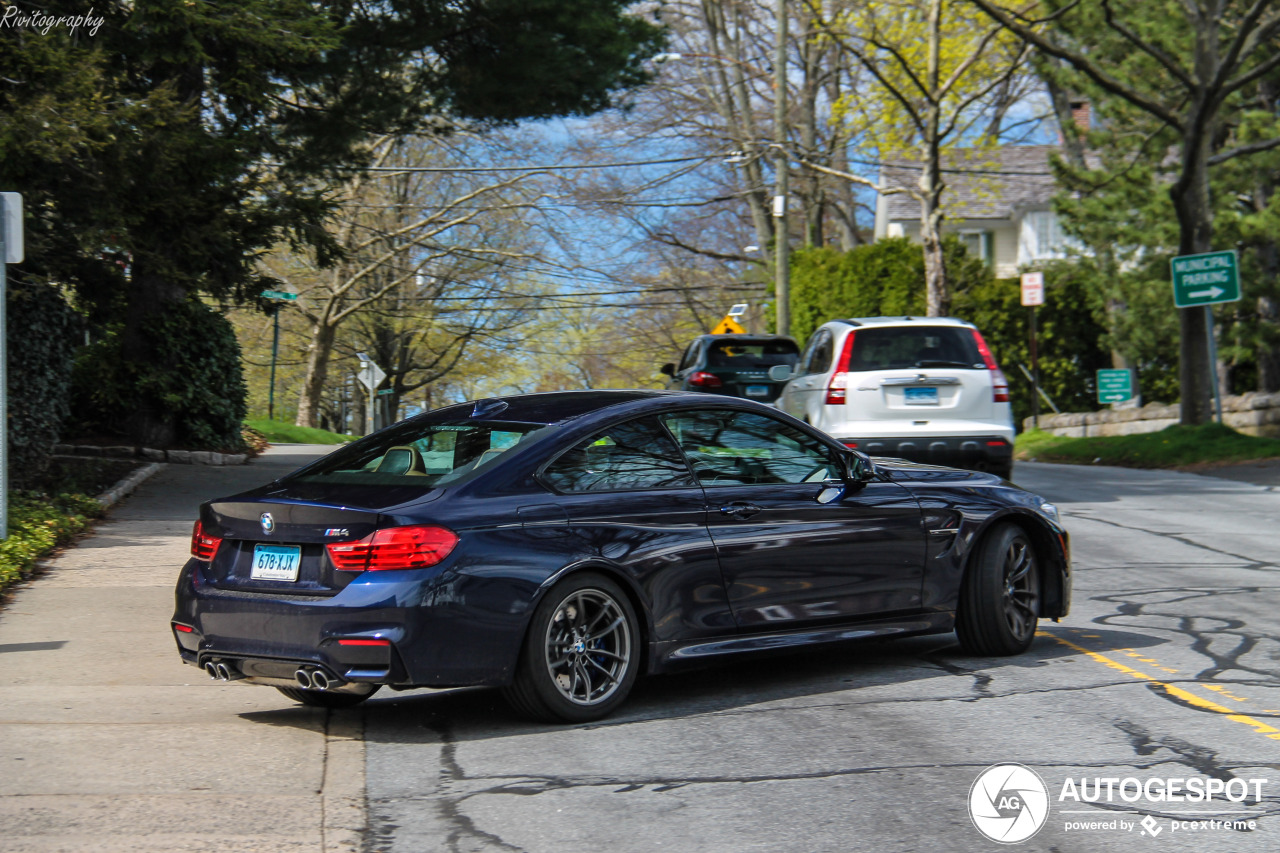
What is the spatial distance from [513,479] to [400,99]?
14.7 m

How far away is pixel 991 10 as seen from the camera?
69.8 ft

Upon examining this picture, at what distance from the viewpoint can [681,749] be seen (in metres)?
5.44

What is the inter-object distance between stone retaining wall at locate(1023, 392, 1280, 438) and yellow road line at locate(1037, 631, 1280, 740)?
1684 centimetres

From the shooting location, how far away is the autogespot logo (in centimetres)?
439

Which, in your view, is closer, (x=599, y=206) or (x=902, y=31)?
(x=902, y=31)

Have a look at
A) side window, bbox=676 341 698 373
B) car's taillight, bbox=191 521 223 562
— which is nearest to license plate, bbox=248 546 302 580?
car's taillight, bbox=191 521 223 562

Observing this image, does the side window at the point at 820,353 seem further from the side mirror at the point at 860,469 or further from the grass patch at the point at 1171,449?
the grass patch at the point at 1171,449

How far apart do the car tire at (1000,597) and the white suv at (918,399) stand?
19.6 ft

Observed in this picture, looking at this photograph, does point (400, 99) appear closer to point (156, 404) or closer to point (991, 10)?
point (156, 404)

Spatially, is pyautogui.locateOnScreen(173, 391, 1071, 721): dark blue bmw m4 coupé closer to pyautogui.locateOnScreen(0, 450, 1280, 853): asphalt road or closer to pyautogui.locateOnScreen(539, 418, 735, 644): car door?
pyautogui.locateOnScreen(539, 418, 735, 644): car door

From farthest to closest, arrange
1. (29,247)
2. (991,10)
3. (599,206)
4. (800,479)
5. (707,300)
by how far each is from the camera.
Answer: (707,300) < (599,206) < (991,10) < (29,247) < (800,479)

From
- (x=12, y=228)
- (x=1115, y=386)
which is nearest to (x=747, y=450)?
(x=12, y=228)

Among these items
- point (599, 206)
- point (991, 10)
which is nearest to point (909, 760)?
point (991, 10)

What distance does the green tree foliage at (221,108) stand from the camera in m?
12.4
